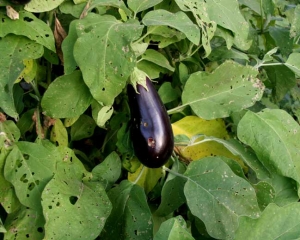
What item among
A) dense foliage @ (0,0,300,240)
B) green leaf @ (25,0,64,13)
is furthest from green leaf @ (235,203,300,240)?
green leaf @ (25,0,64,13)

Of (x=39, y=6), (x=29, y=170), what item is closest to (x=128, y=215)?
(x=29, y=170)

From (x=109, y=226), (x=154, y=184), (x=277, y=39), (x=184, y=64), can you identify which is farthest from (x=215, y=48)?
(x=109, y=226)

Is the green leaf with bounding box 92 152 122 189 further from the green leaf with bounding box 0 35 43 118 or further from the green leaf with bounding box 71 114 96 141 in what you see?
the green leaf with bounding box 0 35 43 118

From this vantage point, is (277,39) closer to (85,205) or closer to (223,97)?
(223,97)

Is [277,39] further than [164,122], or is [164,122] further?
[277,39]

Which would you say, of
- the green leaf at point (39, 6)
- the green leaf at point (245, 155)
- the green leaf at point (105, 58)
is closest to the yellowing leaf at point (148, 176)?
the green leaf at point (245, 155)

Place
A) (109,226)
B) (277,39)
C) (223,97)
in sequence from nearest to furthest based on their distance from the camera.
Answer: (109,226) → (223,97) → (277,39)
